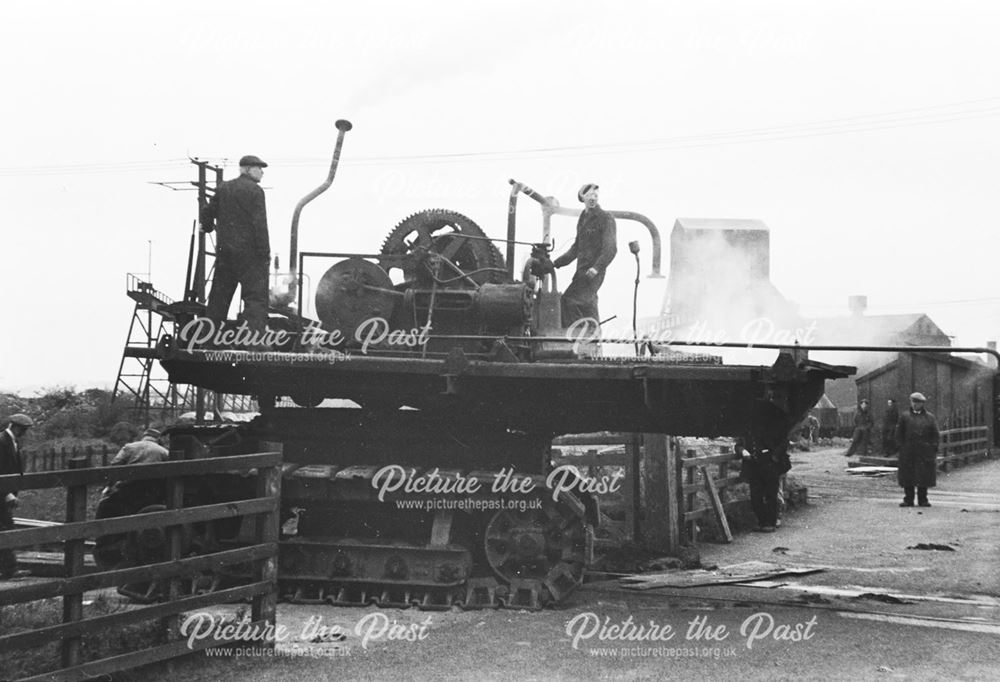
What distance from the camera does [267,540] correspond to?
7441 millimetres

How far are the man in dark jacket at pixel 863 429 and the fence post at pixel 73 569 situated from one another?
2490cm

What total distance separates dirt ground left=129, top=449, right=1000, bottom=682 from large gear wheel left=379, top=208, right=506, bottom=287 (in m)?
3.39

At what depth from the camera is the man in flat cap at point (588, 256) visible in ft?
33.8

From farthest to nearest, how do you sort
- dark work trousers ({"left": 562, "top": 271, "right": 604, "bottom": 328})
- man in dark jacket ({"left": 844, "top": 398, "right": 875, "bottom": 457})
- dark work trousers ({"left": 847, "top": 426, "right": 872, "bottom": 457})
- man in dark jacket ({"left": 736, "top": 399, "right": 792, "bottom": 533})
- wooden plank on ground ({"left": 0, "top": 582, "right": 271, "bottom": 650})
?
dark work trousers ({"left": 847, "top": 426, "right": 872, "bottom": 457}), man in dark jacket ({"left": 844, "top": 398, "right": 875, "bottom": 457}), dark work trousers ({"left": 562, "top": 271, "right": 604, "bottom": 328}), man in dark jacket ({"left": 736, "top": 399, "right": 792, "bottom": 533}), wooden plank on ground ({"left": 0, "top": 582, "right": 271, "bottom": 650})

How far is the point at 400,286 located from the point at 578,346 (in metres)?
→ 1.97

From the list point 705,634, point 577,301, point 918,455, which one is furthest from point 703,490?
point 705,634

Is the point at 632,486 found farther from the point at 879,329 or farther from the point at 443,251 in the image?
the point at 879,329

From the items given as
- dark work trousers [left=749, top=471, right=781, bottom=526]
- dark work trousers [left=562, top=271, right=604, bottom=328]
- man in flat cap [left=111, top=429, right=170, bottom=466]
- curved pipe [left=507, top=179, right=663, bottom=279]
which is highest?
curved pipe [left=507, top=179, right=663, bottom=279]

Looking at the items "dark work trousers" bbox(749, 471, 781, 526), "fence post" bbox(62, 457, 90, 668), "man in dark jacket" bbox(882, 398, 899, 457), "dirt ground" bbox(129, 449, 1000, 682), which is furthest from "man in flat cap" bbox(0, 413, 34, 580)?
"man in dark jacket" bbox(882, 398, 899, 457)

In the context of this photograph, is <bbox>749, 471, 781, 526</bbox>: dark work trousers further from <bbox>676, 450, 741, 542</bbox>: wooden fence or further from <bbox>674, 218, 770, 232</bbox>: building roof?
<bbox>674, 218, 770, 232</bbox>: building roof

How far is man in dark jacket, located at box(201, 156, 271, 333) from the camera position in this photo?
9.34 meters

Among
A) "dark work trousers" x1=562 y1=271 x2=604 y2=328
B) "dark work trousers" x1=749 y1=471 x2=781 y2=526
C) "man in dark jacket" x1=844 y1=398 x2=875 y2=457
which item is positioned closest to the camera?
"dark work trousers" x1=749 y1=471 x2=781 y2=526

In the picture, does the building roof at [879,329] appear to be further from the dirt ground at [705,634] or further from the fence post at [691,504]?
the dirt ground at [705,634]

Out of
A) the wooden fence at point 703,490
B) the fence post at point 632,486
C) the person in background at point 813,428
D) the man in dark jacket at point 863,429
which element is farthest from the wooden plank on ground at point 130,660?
the person in background at point 813,428
